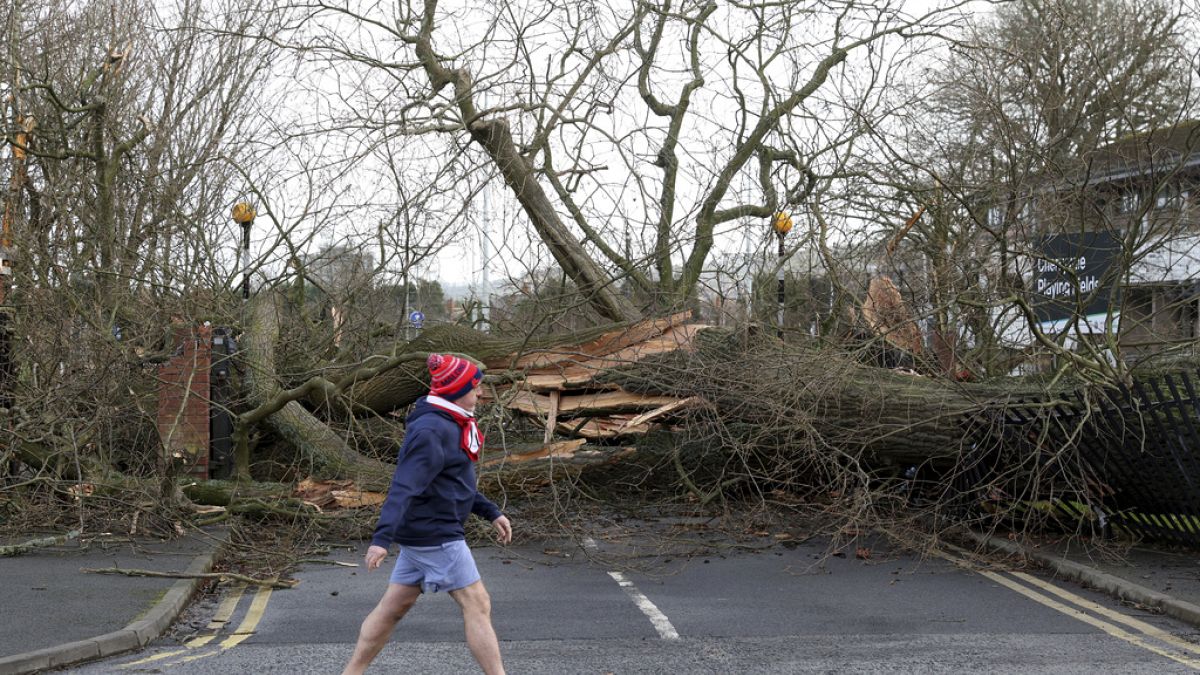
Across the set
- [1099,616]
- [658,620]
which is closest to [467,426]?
[658,620]

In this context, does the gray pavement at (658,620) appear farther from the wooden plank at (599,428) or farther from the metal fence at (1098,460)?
the wooden plank at (599,428)

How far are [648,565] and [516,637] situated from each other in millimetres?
2877

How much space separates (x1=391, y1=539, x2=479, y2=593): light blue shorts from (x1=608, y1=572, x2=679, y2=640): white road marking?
6.38ft

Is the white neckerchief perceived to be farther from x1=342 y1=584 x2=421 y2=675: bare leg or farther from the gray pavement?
the gray pavement

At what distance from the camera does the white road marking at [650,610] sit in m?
6.59

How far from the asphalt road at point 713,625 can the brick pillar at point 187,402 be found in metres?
2.45

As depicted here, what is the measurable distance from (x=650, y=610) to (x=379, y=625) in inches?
111

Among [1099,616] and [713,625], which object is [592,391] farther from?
[1099,616]

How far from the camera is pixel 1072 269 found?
30.8 ft

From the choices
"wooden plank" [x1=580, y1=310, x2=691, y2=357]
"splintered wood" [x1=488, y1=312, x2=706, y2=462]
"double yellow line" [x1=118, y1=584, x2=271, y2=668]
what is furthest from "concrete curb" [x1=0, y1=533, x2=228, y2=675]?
"wooden plank" [x1=580, y1=310, x2=691, y2=357]

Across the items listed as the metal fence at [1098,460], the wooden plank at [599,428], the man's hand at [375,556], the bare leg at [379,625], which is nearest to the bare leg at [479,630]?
the bare leg at [379,625]

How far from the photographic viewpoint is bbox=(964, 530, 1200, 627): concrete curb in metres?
7.00

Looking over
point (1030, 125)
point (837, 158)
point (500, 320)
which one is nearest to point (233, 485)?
point (500, 320)

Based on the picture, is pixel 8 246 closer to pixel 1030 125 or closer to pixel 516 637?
pixel 516 637
